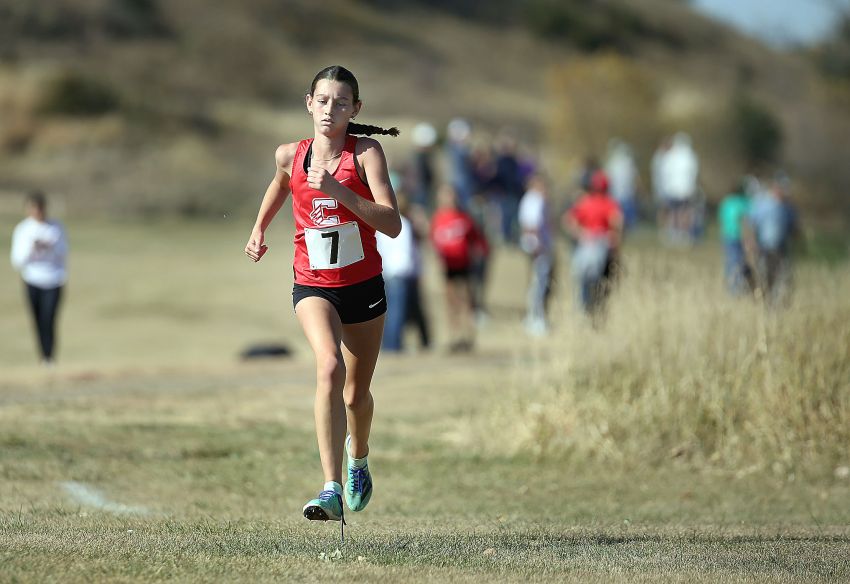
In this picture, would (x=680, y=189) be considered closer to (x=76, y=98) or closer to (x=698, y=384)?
(x=698, y=384)

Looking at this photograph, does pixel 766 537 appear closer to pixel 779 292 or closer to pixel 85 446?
pixel 779 292

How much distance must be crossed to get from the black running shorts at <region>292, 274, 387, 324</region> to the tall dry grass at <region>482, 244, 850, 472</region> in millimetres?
4633

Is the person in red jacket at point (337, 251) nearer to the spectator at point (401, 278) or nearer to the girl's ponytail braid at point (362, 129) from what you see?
the girl's ponytail braid at point (362, 129)

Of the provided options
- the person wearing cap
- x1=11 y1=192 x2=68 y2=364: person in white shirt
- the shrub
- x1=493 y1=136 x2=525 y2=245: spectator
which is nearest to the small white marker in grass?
x1=11 y1=192 x2=68 y2=364: person in white shirt

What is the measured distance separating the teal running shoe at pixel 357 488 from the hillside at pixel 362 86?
107ft

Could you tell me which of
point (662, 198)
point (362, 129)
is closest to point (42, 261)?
point (362, 129)

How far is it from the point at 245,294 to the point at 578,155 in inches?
899

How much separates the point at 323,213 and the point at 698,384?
210 inches

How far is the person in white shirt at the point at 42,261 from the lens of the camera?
16828 millimetres

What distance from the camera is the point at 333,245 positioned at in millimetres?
6961

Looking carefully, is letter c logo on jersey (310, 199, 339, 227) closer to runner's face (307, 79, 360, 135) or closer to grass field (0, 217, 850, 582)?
runner's face (307, 79, 360, 135)

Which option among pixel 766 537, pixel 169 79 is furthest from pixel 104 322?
pixel 169 79

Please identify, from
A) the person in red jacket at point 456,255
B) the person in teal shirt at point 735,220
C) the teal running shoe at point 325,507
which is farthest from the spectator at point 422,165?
the teal running shoe at point 325,507

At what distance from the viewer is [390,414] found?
13.7m
